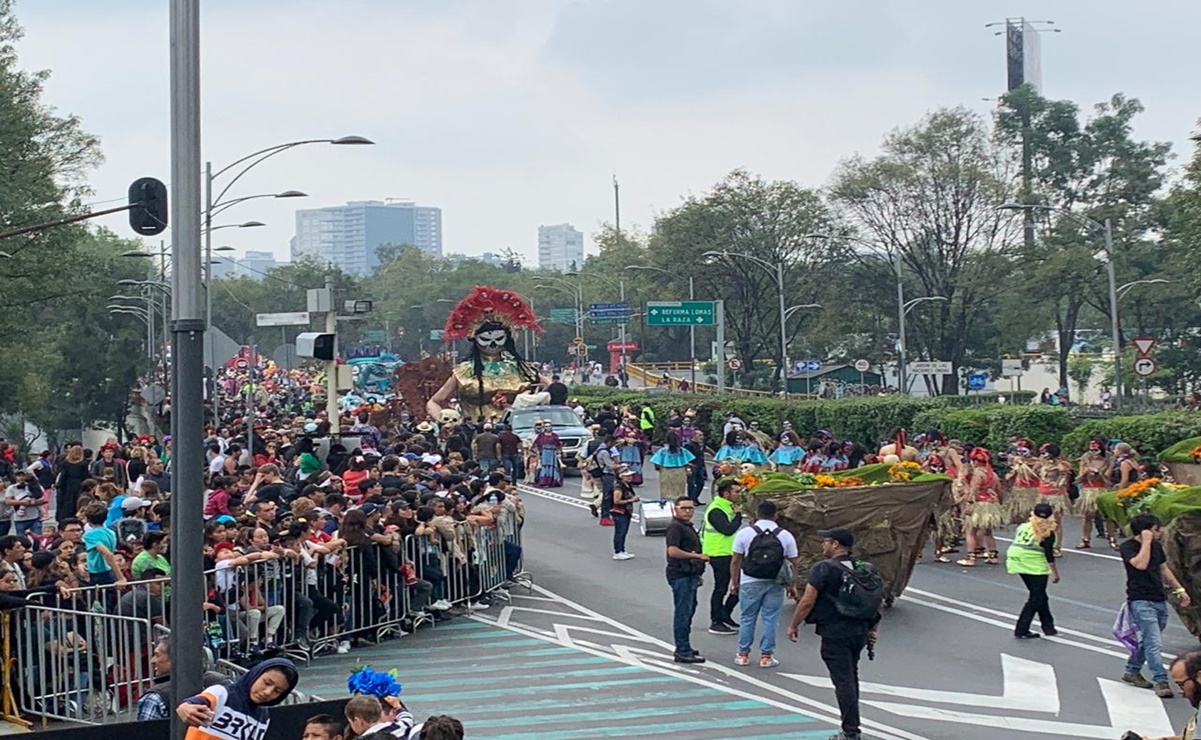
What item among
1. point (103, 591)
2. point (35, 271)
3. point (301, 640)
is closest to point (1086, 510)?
point (301, 640)

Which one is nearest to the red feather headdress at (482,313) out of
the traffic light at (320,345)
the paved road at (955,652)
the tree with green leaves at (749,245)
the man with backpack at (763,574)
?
the tree with green leaves at (749,245)

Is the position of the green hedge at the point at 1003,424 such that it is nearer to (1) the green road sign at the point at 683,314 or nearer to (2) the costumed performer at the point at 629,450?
(2) the costumed performer at the point at 629,450

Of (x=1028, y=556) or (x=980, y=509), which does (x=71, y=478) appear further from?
(x=1028, y=556)

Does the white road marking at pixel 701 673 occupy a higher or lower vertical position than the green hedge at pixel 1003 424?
lower

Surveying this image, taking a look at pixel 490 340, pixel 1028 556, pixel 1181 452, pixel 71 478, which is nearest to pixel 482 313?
pixel 490 340

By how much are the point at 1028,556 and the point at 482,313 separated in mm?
30594

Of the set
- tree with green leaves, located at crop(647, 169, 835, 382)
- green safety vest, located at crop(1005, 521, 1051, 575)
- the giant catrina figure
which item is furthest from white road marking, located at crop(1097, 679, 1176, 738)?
tree with green leaves, located at crop(647, 169, 835, 382)

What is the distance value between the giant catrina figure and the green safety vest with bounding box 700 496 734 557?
27.9 m

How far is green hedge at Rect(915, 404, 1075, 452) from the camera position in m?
28.1

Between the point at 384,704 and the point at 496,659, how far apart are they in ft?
25.5

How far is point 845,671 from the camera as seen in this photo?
1175cm

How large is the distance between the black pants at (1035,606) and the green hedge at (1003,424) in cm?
1227

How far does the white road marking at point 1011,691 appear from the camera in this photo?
13.3 m

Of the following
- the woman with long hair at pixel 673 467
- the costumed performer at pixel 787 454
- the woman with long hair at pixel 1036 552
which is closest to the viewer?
the woman with long hair at pixel 1036 552
